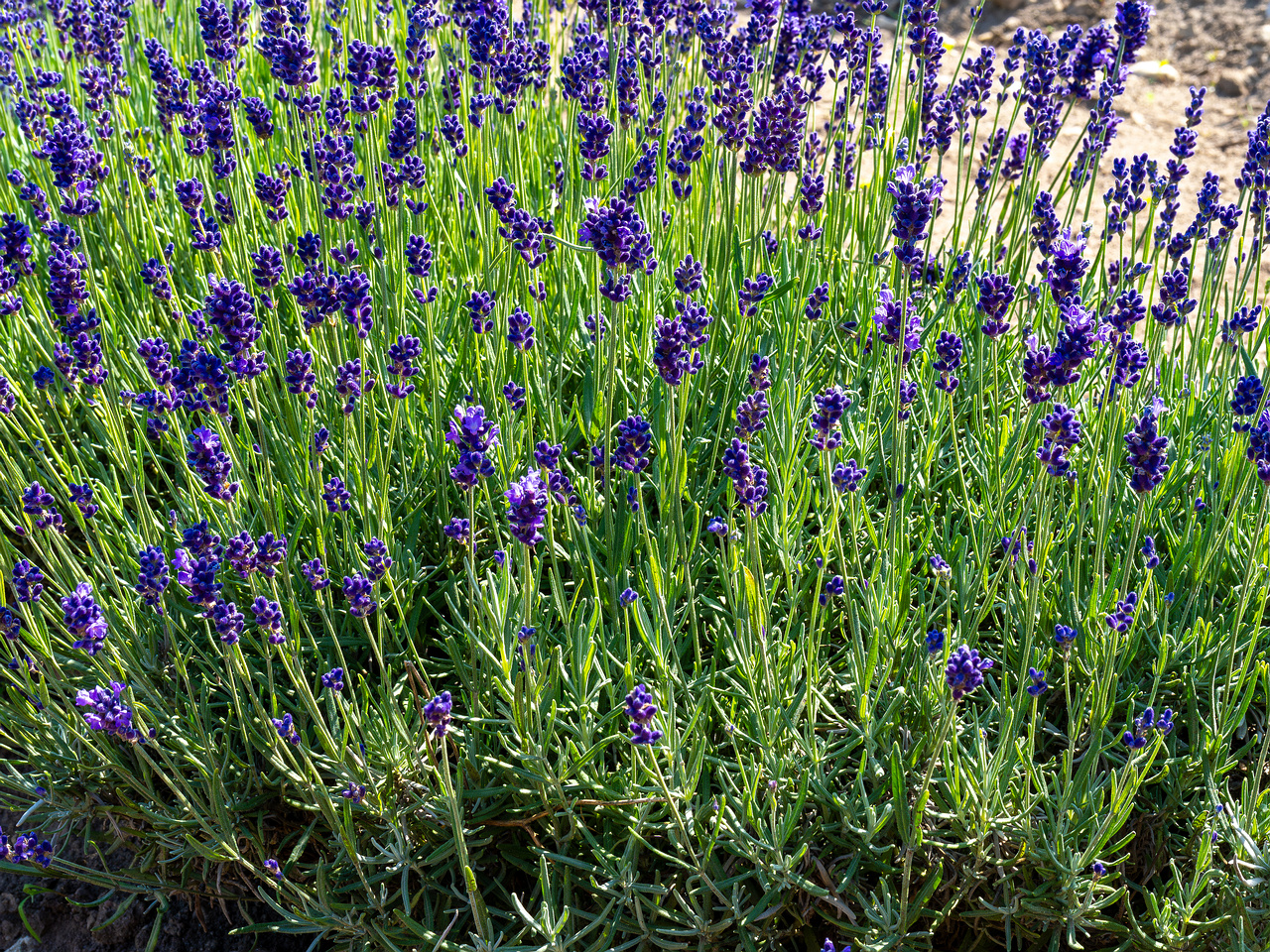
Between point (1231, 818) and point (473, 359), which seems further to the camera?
point (473, 359)

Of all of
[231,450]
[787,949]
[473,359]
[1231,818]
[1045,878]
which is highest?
[231,450]

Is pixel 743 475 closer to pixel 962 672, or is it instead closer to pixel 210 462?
pixel 962 672

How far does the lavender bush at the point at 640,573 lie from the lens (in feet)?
7.50

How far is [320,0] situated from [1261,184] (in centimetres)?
629

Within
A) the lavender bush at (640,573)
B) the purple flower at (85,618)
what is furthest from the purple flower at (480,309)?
the purple flower at (85,618)

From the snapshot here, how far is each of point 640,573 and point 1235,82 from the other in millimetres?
7825

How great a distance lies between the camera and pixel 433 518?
3.15 m

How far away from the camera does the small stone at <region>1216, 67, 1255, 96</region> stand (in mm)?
7871

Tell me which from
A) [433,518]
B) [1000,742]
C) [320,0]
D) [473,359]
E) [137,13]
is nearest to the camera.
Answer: [1000,742]

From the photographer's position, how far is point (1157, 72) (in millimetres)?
8305

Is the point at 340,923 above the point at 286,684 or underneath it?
underneath

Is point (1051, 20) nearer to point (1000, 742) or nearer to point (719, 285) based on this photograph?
point (719, 285)

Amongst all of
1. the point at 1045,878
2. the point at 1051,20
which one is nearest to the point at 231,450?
the point at 1045,878

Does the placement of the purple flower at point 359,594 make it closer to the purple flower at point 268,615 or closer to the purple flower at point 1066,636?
the purple flower at point 268,615
